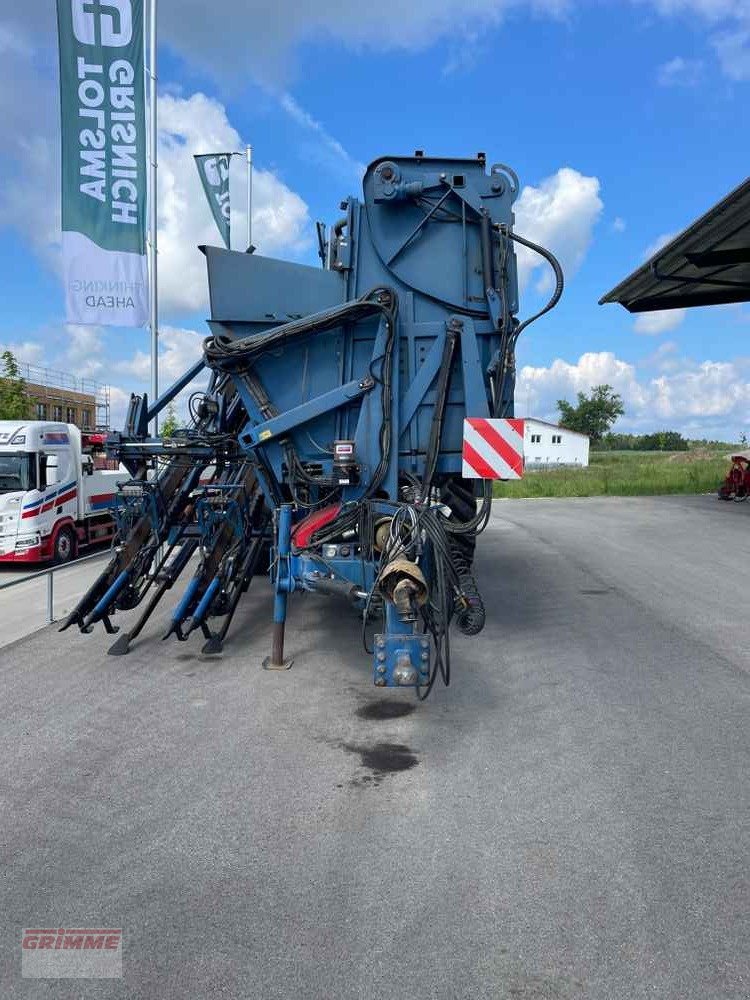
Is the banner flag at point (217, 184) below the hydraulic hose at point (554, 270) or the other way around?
the other way around

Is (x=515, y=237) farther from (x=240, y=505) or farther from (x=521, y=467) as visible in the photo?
(x=240, y=505)

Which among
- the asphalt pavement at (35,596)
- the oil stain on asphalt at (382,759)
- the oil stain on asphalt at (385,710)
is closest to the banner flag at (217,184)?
the asphalt pavement at (35,596)

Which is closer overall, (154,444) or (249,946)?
(249,946)

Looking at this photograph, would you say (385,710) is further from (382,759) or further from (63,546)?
(63,546)

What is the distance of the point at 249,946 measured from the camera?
9.92ft

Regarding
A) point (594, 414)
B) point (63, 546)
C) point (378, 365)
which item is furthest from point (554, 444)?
point (378, 365)

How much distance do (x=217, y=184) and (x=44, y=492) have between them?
311 inches

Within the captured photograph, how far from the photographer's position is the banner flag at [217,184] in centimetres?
1723

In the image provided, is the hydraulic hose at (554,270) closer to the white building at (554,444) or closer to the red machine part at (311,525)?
the red machine part at (311,525)

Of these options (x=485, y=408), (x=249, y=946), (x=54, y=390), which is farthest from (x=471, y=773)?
(x=54, y=390)

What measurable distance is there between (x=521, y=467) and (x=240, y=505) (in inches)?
137

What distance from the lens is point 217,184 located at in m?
17.3

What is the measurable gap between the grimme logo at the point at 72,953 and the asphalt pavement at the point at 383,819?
0.05 metres

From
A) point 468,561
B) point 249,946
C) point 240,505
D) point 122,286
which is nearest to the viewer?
point 249,946
